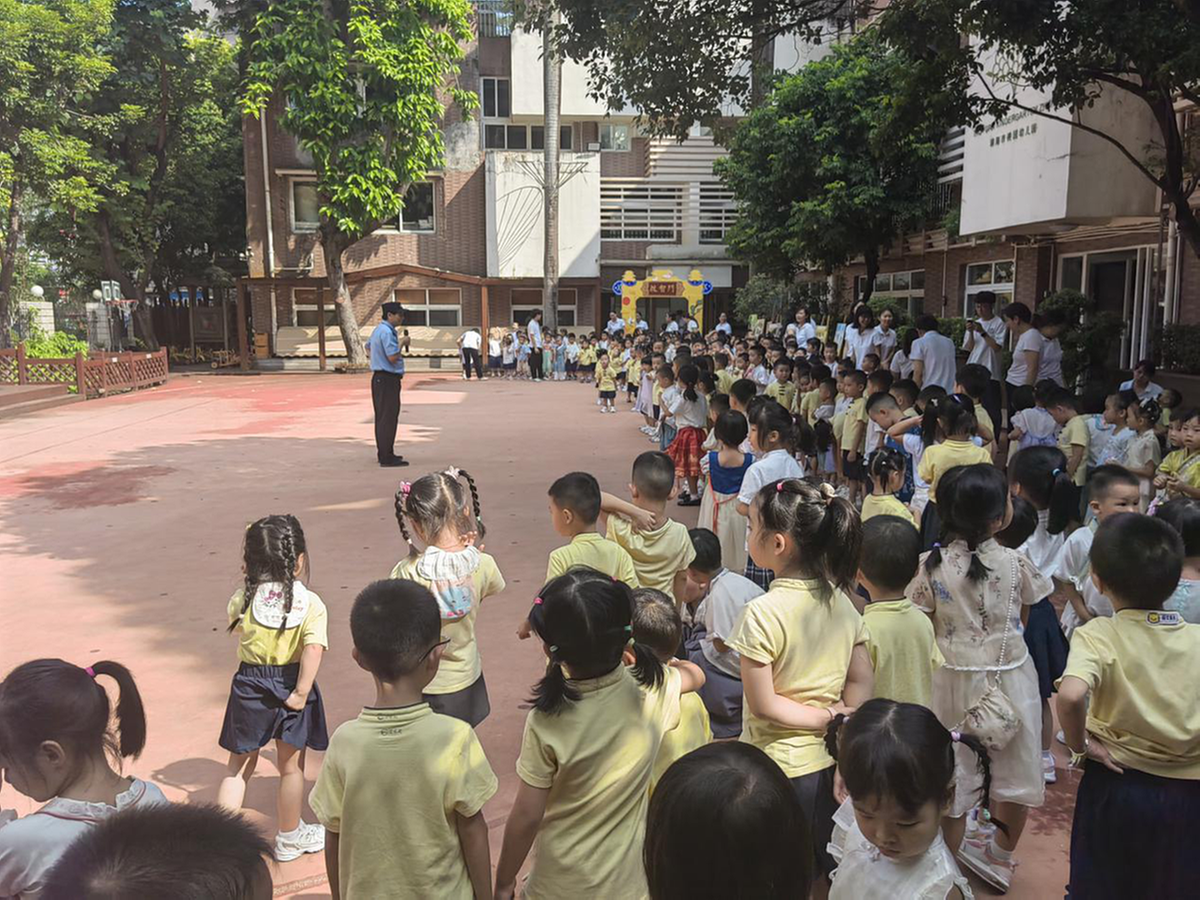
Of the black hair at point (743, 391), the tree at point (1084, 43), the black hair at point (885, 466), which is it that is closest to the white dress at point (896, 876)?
the black hair at point (885, 466)

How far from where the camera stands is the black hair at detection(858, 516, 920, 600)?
102 inches

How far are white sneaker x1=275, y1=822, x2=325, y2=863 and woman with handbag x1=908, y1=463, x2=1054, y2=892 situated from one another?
2.07 metres

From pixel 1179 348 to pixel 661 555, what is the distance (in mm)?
6770

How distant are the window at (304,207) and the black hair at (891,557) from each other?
84.9 ft

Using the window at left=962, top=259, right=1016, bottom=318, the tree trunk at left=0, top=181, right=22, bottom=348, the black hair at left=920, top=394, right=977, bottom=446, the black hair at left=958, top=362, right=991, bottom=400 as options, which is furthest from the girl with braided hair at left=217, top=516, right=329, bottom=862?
the tree trunk at left=0, top=181, right=22, bottom=348

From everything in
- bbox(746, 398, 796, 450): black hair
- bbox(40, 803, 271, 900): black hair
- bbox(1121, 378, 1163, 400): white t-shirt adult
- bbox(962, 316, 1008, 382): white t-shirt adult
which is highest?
bbox(962, 316, 1008, 382): white t-shirt adult

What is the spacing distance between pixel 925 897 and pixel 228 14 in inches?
1102

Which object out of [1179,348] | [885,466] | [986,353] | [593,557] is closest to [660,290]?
[986,353]

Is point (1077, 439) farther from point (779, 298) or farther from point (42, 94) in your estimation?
point (42, 94)

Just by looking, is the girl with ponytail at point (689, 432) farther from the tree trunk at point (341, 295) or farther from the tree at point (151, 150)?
the tree at point (151, 150)

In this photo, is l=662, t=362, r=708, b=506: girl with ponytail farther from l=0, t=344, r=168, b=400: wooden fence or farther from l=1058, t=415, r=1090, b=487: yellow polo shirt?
l=0, t=344, r=168, b=400: wooden fence

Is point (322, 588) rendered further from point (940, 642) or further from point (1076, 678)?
point (1076, 678)

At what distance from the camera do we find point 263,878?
3.70 feet

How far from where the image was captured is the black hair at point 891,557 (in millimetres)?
2586
